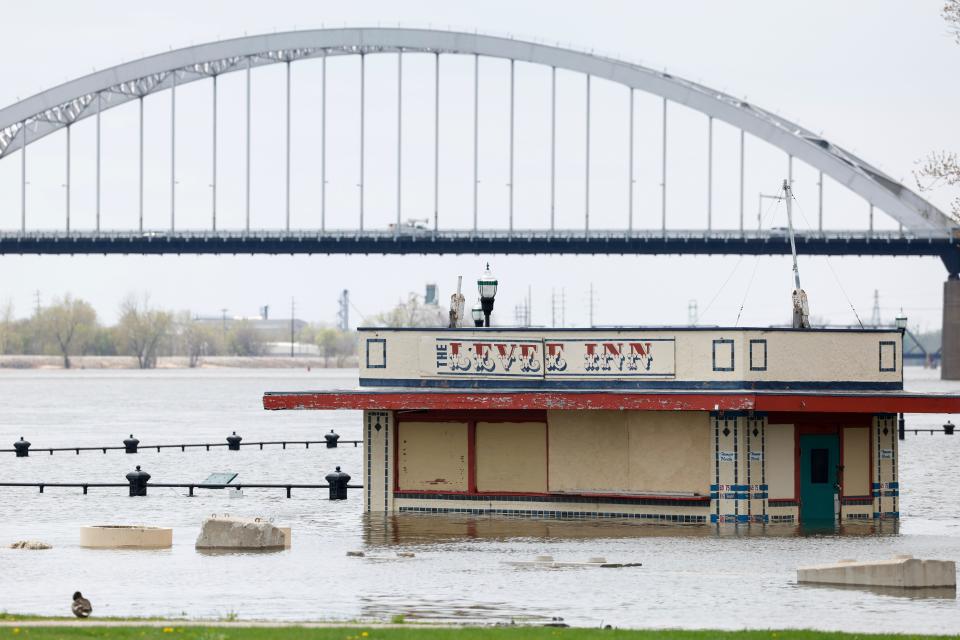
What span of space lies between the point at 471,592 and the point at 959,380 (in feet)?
470

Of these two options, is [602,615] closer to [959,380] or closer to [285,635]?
[285,635]

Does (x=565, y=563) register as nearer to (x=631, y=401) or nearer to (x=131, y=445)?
(x=631, y=401)

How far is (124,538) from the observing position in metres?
30.3

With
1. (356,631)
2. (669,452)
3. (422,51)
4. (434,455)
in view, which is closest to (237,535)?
(434,455)

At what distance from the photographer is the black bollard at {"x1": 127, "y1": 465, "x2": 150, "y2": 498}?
43250mm

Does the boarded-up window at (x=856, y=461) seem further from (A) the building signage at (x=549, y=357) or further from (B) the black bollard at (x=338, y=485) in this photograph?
(B) the black bollard at (x=338, y=485)

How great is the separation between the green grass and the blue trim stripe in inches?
544

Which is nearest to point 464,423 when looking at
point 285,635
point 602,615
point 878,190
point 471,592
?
point 471,592

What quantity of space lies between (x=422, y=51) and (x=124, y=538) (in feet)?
425

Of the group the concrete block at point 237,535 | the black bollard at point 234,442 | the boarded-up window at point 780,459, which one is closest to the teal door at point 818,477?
the boarded-up window at point 780,459

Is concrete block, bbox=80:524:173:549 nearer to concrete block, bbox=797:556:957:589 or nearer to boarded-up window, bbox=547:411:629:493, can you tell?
boarded-up window, bbox=547:411:629:493

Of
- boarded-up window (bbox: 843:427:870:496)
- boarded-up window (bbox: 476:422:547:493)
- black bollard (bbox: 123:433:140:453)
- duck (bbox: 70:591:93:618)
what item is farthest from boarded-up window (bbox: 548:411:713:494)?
black bollard (bbox: 123:433:140:453)

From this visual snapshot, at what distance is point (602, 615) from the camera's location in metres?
22.1

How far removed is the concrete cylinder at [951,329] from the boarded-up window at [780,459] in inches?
5098
